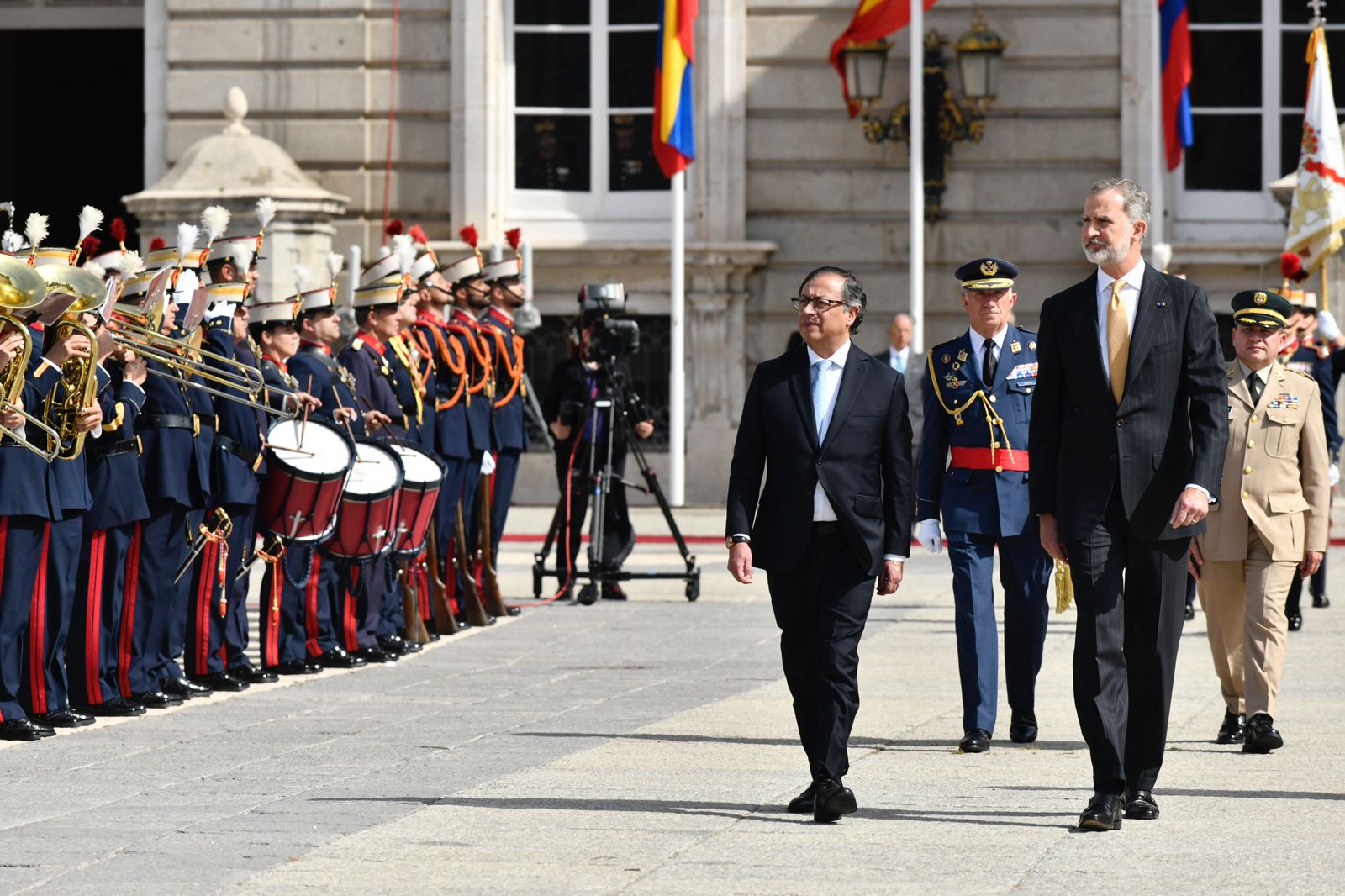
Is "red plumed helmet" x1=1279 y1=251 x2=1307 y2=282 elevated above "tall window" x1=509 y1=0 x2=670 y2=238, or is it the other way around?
"tall window" x1=509 y1=0 x2=670 y2=238

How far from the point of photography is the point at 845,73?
21.4m

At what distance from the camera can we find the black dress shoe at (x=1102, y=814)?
292 inches

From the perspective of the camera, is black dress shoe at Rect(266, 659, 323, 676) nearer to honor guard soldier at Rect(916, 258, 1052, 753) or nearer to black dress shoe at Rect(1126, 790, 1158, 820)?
honor guard soldier at Rect(916, 258, 1052, 753)

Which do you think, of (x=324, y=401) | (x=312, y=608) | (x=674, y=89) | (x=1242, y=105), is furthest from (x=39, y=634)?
(x=1242, y=105)

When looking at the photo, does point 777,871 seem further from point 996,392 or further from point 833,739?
point 996,392

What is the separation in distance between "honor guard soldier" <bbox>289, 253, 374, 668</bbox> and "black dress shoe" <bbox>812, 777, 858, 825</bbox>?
15.3 ft

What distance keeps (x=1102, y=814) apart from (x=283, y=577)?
17.5ft

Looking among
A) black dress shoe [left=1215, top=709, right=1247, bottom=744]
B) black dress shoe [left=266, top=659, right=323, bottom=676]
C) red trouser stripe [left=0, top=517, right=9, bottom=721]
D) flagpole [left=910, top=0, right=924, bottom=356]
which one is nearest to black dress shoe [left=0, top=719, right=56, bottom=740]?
red trouser stripe [left=0, top=517, right=9, bottom=721]

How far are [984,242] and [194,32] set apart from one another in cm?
720

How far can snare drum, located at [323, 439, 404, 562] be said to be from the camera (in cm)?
1167

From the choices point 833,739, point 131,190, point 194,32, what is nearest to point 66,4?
point 194,32

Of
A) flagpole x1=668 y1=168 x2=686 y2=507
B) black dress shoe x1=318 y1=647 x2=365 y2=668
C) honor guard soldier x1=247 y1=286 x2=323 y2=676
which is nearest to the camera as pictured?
honor guard soldier x1=247 y1=286 x2=323 y2=676

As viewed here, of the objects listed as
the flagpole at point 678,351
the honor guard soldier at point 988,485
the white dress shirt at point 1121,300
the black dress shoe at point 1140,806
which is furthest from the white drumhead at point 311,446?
the flagpole at point 678,351

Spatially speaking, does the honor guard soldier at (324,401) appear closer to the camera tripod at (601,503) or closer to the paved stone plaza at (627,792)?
the paved stone plaza at (627,792)
